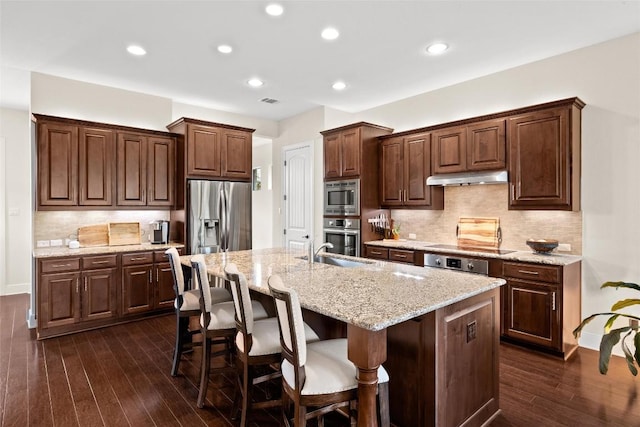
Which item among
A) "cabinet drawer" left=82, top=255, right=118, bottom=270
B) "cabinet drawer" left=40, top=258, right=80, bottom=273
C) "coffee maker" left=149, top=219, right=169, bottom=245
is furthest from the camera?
"coffee maker" left=149, top=219, right=169, bottom=245

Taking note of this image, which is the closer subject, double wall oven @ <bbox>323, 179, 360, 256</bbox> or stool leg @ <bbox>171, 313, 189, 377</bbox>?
stool leg @ <bbox>171, 313, 189, 377</bbox>

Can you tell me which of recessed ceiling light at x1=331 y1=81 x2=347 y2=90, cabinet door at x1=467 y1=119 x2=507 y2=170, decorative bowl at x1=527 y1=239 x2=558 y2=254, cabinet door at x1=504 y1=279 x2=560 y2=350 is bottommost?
cabinet door at x1=504 y1=279 x2=560 y2=350

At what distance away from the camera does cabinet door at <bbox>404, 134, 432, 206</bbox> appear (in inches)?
184

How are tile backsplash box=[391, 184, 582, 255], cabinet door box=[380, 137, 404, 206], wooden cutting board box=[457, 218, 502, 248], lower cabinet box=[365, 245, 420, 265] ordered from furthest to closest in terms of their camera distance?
cabinet door box=[380, 137, 404, 206] → lower cabinet box=[365, 245, 420, 265] → wooden cutting board box=[457, 218, 502, 248] → tile backsplash box=[391, 184, 582, 255]

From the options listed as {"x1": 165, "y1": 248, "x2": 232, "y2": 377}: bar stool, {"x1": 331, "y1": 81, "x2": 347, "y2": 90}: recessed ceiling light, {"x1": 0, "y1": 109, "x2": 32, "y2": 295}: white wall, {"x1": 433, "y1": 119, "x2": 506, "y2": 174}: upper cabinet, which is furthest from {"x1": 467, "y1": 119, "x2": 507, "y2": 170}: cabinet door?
{"x1": 0, "y1": 109, "x2": 32, "y2": 295}: white wall

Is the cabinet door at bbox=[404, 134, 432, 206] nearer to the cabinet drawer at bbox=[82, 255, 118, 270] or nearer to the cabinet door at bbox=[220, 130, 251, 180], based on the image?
the cabinet door at bbox=[220, 130, 251, 180]

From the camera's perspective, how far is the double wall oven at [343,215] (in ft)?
16.8

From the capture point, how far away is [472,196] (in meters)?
4.52

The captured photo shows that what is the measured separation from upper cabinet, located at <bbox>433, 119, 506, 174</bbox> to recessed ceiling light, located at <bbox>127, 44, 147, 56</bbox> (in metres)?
3.48

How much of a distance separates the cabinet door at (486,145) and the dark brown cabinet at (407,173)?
1.88ft

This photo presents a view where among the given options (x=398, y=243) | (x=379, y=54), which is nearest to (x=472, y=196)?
(x=398, y=243)

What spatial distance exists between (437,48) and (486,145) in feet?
3.98

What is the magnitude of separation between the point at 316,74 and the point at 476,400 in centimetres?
376

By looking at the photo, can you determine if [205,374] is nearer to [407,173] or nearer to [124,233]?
[124,233]
